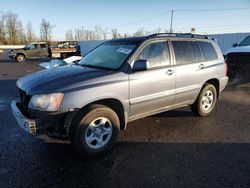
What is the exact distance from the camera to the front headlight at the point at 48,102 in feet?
10.3

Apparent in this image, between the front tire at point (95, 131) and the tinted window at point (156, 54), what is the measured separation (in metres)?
1.18

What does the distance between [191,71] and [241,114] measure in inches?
81.2

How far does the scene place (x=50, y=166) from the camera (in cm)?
328

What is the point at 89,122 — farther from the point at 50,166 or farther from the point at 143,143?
the point at 143,143

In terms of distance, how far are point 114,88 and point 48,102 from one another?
3.35 ft

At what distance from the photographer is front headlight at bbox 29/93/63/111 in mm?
3141

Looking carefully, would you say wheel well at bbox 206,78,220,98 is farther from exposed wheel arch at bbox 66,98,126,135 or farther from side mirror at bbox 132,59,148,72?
exposed wheel arch at bbox 66,98,126,135

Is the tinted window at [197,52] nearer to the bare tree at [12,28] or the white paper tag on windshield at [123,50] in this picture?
the white paper tag on windshield at [123,50]

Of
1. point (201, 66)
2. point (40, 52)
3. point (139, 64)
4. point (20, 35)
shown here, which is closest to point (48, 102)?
point (139, 64)

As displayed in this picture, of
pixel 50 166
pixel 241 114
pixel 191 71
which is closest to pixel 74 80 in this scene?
pixel 50 166

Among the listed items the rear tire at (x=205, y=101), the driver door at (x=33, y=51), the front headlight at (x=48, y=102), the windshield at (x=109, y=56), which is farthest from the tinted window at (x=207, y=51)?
the driver door at (x=33, y=51)

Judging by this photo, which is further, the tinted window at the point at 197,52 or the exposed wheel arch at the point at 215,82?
the exposed wheel arch at the point at 215,82

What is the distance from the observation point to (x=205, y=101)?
5.41 metres

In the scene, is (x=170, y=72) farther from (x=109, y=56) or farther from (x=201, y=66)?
(x=109, y=56)
